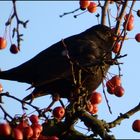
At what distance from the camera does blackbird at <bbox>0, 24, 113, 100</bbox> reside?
5.68 metres

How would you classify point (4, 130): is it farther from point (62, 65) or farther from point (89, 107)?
point (62, 65)

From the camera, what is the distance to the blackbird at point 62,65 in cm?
568

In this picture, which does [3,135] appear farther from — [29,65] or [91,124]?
[29,65]

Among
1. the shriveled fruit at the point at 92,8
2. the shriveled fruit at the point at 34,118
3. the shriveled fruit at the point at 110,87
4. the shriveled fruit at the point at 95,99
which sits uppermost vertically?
the shriveled fruit at the point at 92,8

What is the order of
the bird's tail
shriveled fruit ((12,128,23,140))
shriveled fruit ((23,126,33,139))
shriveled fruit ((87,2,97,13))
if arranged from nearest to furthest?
shriveled fruit ((12,128,23,140)) → shriveled fruit ((23,126,33,139)) → shriveled fruit ((87,2,97,13)) → the bird's tail

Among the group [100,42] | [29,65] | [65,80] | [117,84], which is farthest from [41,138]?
[100,42]

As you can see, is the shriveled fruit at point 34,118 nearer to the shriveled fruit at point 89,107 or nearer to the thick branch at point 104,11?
the shriveled fruit at point 89,107

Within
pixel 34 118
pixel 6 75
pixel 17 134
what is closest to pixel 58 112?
pixel 34 118

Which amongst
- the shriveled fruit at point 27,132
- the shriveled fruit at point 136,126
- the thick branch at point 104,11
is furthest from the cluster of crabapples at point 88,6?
the shriveled fruit at point 27,132

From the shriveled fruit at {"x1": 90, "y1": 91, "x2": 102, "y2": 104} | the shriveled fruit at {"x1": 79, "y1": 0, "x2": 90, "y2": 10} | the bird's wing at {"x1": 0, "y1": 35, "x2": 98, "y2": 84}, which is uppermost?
the shriveled fruit at {"x1": 79, "y1": 0, "x2": 90, "y2": 10}

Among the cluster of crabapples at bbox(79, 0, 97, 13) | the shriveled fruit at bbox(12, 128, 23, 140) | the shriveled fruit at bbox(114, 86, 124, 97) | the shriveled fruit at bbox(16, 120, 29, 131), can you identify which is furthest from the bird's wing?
the shriveled fruit at bbox(12, 128, 23, 140)

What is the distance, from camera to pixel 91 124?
3.93 meters

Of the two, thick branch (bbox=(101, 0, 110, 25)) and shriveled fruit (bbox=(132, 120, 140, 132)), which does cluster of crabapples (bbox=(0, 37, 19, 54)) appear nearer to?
thick branch (bbox=(101, 0, 110, 25))

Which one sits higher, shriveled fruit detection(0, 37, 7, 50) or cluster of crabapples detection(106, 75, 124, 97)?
shriveled fruit detection(0, 37, 7, 50)
